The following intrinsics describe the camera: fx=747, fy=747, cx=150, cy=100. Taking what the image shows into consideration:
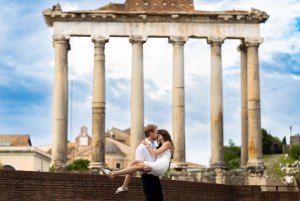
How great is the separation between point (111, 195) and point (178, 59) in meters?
31.0

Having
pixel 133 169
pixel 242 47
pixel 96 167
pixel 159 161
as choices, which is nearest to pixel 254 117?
pixel 242 47

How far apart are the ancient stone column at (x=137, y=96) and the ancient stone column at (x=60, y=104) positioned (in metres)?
5.21

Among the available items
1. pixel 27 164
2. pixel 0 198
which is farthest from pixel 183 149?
pixel 27 164

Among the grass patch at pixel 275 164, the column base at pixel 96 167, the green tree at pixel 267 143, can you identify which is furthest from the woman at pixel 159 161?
the green tree at pixel 267 143

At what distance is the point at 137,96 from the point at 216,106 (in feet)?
20.8

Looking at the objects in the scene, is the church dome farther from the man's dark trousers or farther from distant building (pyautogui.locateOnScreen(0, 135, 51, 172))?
the man's dark trousers

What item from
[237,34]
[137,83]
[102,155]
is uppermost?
[237,34]

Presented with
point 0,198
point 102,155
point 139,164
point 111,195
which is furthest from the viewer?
point 102,155

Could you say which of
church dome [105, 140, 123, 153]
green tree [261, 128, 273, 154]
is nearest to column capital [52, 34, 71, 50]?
church dome [105, 140, 123, 153]

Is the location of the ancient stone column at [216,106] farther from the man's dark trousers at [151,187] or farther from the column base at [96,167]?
the man's dark trousers at [151,187]

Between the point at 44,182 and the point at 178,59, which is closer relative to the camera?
the point at 44,182

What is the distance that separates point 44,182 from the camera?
26469 millimetres

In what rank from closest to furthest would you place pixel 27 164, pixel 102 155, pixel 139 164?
pixel 139 164 → pixel 102 155 → pixel 27 164

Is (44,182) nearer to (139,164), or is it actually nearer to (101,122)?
(139,164)
